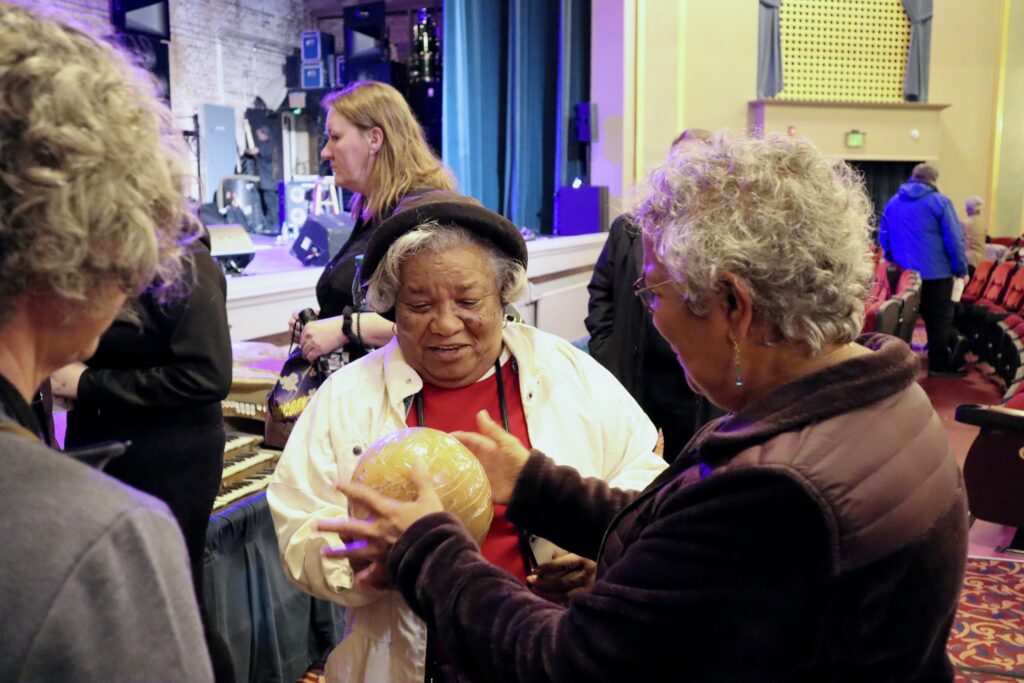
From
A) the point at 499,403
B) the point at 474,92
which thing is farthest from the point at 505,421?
the point at 474,92

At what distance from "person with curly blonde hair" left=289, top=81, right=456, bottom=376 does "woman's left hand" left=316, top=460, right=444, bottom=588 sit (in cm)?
118

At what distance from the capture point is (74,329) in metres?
0.83

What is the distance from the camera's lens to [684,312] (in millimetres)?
1205

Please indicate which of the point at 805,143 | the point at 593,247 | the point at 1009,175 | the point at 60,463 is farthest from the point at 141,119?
the point at 1009,175

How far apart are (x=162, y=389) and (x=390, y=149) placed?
99 centimetres

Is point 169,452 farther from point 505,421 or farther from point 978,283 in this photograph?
point 978,283

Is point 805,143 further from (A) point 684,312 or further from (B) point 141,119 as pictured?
(B) point 141,119

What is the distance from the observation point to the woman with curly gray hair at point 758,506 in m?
0.97

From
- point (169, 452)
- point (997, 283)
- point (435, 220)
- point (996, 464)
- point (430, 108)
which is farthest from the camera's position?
point (430, 108)

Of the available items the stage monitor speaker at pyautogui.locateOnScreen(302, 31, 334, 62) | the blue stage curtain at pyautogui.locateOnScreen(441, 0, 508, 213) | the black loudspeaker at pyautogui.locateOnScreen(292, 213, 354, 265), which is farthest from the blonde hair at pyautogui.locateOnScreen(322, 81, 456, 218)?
the stage monitor speaker at pyautogui.locateOnScreen(302, 31, 334, 62)

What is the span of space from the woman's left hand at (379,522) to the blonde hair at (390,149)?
136 cm

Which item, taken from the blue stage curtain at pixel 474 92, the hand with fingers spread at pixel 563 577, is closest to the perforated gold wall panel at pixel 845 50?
the blue stage curtain at pixel 474 92

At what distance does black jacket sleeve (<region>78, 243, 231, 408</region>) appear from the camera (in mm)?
2045

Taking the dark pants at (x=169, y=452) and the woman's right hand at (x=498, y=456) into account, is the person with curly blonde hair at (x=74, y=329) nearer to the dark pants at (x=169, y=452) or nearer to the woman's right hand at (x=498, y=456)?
the woman's right hand at (x=498, y=456)
